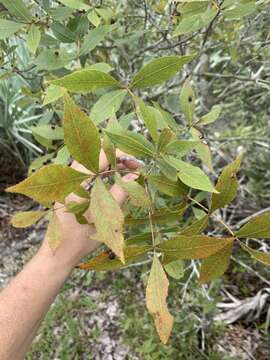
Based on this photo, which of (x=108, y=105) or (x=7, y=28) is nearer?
(x=108, y=105)

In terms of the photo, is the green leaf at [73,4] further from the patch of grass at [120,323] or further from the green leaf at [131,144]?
the patch of grass at [120,323]

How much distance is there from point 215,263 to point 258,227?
0.09m

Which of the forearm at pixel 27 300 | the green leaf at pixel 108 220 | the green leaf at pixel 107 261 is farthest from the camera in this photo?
the forearm at pixel 27 300

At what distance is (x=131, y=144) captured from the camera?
2.10 feet

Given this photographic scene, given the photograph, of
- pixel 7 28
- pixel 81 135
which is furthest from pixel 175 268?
pixel 7 28

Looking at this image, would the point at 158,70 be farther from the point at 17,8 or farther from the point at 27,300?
the point at 27,300

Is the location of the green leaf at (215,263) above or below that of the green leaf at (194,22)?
below

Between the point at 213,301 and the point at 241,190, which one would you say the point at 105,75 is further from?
the point at 241,190

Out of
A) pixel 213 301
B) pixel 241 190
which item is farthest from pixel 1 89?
pixel 213 301

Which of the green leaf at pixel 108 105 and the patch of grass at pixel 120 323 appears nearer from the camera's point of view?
the green leaf at pixel 108 105

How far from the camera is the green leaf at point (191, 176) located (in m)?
0.62

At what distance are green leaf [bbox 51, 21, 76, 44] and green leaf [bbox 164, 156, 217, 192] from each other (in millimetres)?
401

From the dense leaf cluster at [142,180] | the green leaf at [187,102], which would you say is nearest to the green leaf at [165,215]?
the dense leaf cluster at [142,180]

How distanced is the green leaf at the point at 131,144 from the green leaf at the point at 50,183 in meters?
0.07
